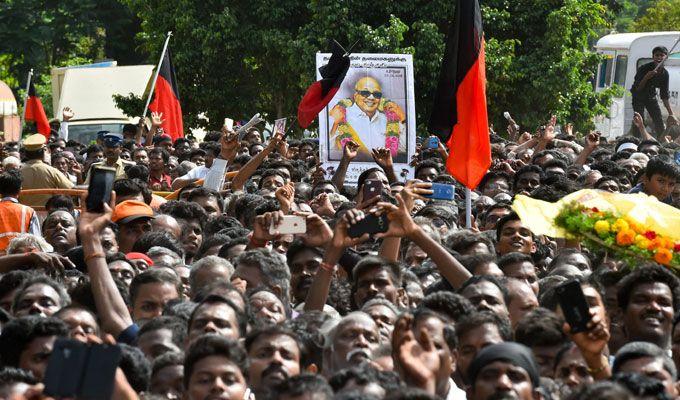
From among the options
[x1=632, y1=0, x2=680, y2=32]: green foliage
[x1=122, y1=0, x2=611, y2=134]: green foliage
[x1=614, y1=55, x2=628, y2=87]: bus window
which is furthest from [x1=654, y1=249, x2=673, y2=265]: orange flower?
[x1=632, y1=0, x2=680, y2=32]: green foliage

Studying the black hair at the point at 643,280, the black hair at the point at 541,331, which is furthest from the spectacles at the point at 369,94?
the black hair at the point at 541,331

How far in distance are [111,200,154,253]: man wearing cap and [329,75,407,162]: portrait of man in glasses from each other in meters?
3.94

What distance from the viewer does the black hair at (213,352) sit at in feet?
21.2

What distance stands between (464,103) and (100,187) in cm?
501

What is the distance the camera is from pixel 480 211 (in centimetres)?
1247

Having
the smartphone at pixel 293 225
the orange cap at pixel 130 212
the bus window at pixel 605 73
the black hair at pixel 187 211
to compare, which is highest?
the smartphone at pixel 293 225

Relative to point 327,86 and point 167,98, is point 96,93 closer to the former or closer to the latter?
point 167,98

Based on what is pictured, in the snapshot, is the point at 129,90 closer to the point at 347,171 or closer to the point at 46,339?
the point at 347,171

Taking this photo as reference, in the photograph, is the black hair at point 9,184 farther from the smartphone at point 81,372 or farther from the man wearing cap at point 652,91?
the man wearing cap at point 652,91

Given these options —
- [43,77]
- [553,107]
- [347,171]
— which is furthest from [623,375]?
[43,77]

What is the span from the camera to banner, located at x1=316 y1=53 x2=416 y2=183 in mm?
14727

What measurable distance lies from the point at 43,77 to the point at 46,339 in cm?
3514

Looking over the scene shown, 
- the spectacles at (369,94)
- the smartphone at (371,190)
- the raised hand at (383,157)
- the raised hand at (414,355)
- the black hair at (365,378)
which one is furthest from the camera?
the spectacles at (369,94)

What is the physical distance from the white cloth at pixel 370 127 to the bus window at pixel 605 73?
12.2 metres
